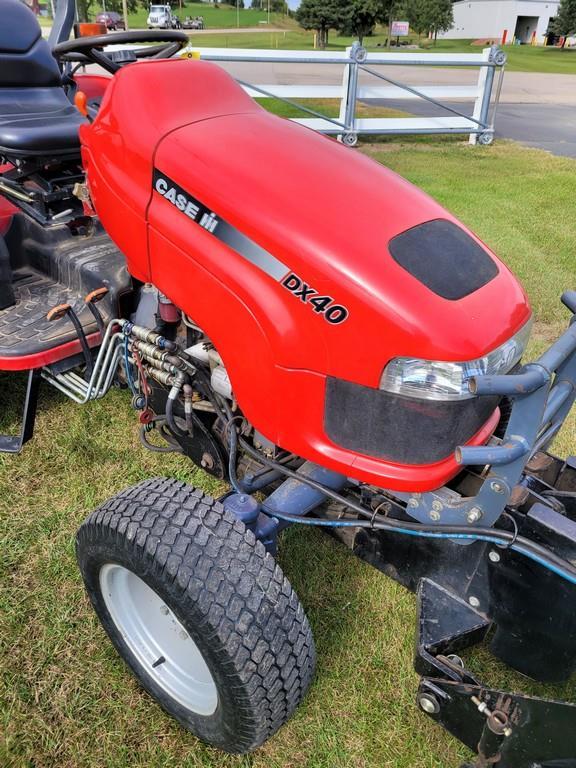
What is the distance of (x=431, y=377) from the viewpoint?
138 centimetres

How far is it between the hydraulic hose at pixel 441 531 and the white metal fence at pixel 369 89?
6787mm

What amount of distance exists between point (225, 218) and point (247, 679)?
107 centimetres

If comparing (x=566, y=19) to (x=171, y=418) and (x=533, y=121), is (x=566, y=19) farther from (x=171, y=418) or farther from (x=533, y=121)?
(x=171, y=418)

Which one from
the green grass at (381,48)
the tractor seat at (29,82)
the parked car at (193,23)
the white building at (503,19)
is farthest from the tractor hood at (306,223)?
the white building at (503,19)

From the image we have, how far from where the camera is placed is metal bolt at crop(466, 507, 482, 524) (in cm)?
146

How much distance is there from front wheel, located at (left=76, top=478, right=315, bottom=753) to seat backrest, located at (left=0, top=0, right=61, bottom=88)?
104 inches

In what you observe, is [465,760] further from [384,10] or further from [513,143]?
[384,10]

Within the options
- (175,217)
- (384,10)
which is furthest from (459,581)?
(384,10)

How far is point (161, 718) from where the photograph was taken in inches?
70.6

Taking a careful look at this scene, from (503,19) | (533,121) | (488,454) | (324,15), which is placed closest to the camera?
(488,454)

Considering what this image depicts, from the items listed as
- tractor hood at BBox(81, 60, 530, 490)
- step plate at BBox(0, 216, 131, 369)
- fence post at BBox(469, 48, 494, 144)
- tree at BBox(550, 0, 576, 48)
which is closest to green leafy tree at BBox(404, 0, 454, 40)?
tree at BBox(550, 0, 576, 48)

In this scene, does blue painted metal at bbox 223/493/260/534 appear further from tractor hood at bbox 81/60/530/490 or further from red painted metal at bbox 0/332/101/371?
red painted metal at bbox 0/332/101/371

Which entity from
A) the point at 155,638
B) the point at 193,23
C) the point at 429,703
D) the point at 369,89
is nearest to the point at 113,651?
the point at 155,638

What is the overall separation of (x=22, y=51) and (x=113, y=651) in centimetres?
295
